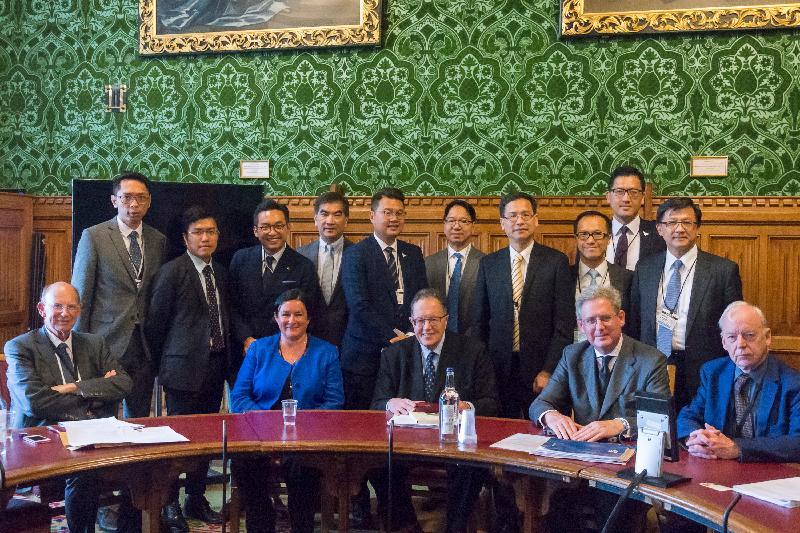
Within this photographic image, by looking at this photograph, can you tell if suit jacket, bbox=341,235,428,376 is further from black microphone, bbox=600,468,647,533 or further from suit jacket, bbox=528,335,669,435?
black microphone, bbox=600,468,647,533

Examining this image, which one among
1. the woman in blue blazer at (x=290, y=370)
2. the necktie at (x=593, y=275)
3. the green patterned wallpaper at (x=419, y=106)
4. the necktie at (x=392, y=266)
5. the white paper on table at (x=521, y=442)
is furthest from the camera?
the green patterned wallpaper at (x=419, y=106)

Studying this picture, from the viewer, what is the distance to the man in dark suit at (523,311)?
454cm

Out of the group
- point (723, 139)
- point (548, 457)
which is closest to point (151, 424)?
point (548, 457)

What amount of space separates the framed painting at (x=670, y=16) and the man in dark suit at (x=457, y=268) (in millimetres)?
1762

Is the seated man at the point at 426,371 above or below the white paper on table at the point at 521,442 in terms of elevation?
above

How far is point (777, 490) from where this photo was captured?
2.67m

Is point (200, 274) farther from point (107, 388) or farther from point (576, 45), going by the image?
point (576, 45)

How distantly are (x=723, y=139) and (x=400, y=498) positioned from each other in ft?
11.2

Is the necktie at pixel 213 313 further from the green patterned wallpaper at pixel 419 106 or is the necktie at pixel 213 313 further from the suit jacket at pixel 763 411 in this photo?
the suit jacket at pixel 763 411

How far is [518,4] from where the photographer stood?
6125 mm

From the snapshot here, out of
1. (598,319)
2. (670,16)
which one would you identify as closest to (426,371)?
(598,319)

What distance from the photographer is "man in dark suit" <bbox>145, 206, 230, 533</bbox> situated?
4.67 m

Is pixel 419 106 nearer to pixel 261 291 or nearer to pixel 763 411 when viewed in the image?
pixel 261 291

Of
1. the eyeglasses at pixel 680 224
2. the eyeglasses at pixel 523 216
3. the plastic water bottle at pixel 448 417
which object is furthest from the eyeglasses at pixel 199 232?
the eyeglasses at pixel 680 224
